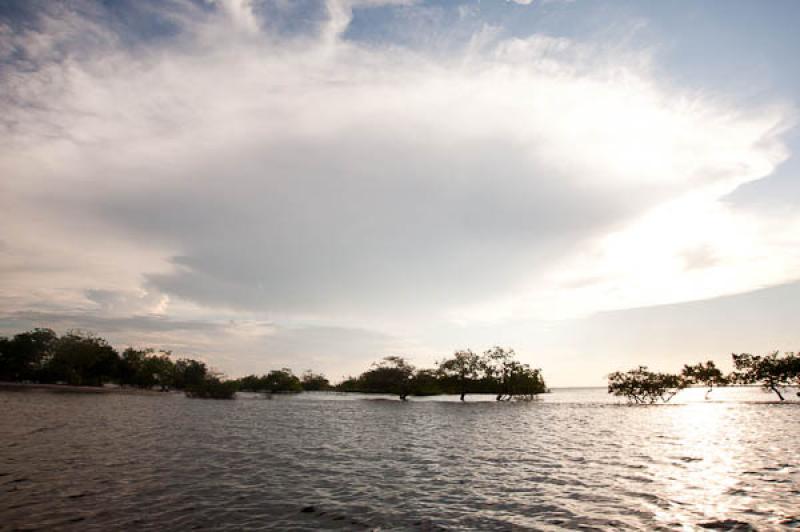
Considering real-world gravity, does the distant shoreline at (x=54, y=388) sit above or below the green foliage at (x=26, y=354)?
below

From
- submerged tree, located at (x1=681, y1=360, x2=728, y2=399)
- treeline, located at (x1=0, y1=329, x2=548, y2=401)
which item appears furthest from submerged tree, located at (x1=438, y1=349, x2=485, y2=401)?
submerged tree, located at (x1=681, y1=360, x2=728, y2=399)

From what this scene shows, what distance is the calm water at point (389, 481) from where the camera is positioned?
17.9m

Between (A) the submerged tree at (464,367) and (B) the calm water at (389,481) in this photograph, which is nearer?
(B) the calm water at (389,481)

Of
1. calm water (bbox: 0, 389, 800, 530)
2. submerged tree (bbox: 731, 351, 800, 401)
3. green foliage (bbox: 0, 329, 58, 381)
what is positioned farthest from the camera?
green foliage (bbox: 0, 329, 58, 381)

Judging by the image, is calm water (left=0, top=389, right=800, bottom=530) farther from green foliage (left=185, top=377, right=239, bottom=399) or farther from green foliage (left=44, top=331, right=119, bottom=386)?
green foliage (left=44, top=331, right=119, bottom=386)

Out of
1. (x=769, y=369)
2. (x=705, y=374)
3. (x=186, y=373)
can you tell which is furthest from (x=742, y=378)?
(x=186, y=373)

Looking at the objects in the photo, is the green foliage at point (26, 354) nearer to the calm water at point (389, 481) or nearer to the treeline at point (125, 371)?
the treeline at point (125, 371)

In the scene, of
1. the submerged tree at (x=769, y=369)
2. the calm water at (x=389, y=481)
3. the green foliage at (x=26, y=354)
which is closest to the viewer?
the calm water at (x=389, y=481)

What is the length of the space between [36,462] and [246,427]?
99.2 feet

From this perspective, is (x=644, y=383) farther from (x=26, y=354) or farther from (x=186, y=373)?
(x=26, y=354)

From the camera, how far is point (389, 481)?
2580cm

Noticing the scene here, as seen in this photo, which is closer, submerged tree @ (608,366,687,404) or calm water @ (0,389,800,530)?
calm water @ (0,389,800,530)

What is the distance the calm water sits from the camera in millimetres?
17927

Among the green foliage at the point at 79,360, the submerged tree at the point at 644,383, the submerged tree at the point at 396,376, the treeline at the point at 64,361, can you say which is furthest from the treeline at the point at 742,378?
the green foliage at the point at 79,360
